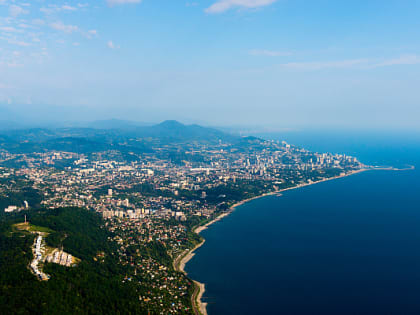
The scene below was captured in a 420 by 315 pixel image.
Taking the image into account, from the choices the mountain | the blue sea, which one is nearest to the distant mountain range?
the mountain

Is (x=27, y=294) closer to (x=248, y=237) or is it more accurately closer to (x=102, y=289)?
(x=102, y=289)

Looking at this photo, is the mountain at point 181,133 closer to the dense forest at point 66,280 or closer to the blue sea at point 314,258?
the blue sea at point 314,258

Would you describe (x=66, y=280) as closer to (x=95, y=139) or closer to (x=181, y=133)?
(x=95, y=139)

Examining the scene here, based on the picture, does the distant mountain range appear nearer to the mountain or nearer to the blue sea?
the mountain

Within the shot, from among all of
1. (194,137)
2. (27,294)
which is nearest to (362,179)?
(27,294)

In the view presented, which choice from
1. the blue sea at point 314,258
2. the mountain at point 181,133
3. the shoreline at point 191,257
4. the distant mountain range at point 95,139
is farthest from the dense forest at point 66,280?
the mountain at point 181,133
